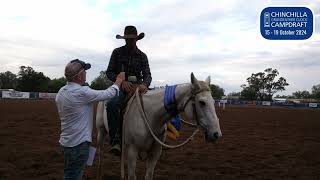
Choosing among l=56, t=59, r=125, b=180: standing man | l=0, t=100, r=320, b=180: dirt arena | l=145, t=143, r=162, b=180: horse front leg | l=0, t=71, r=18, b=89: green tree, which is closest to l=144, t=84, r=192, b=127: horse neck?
l=145, t=143, r=162, b=180: horse front leg

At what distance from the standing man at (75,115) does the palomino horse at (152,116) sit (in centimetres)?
123

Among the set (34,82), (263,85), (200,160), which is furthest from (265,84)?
(200,160)

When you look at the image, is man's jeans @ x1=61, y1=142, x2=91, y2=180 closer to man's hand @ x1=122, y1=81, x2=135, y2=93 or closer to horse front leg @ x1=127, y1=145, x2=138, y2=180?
horse front leg @ x1=127, y1=145, x2=138, y2=180

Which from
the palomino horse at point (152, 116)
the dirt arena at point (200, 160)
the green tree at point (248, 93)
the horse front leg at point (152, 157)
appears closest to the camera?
the palomino horse at point (152, 116)

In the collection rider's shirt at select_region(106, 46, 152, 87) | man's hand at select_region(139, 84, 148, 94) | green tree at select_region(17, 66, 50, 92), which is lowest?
man's hand at select_region(139, 84, 148, 94)

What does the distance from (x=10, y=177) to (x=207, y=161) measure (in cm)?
455

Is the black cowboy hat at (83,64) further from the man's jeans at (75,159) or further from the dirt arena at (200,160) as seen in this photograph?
the dirt arena at (200,160)

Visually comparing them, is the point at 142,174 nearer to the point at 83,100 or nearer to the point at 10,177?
the point at 10,177

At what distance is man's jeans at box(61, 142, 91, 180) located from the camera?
12.8ft

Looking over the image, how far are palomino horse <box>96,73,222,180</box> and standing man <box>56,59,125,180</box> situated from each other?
1229 mm

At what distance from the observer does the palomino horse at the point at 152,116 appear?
184 inches

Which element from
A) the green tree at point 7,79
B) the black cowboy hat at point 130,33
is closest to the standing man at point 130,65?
the black cowboy hat at point 130,33

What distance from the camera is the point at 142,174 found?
797 cm

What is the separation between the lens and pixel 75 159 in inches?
154
